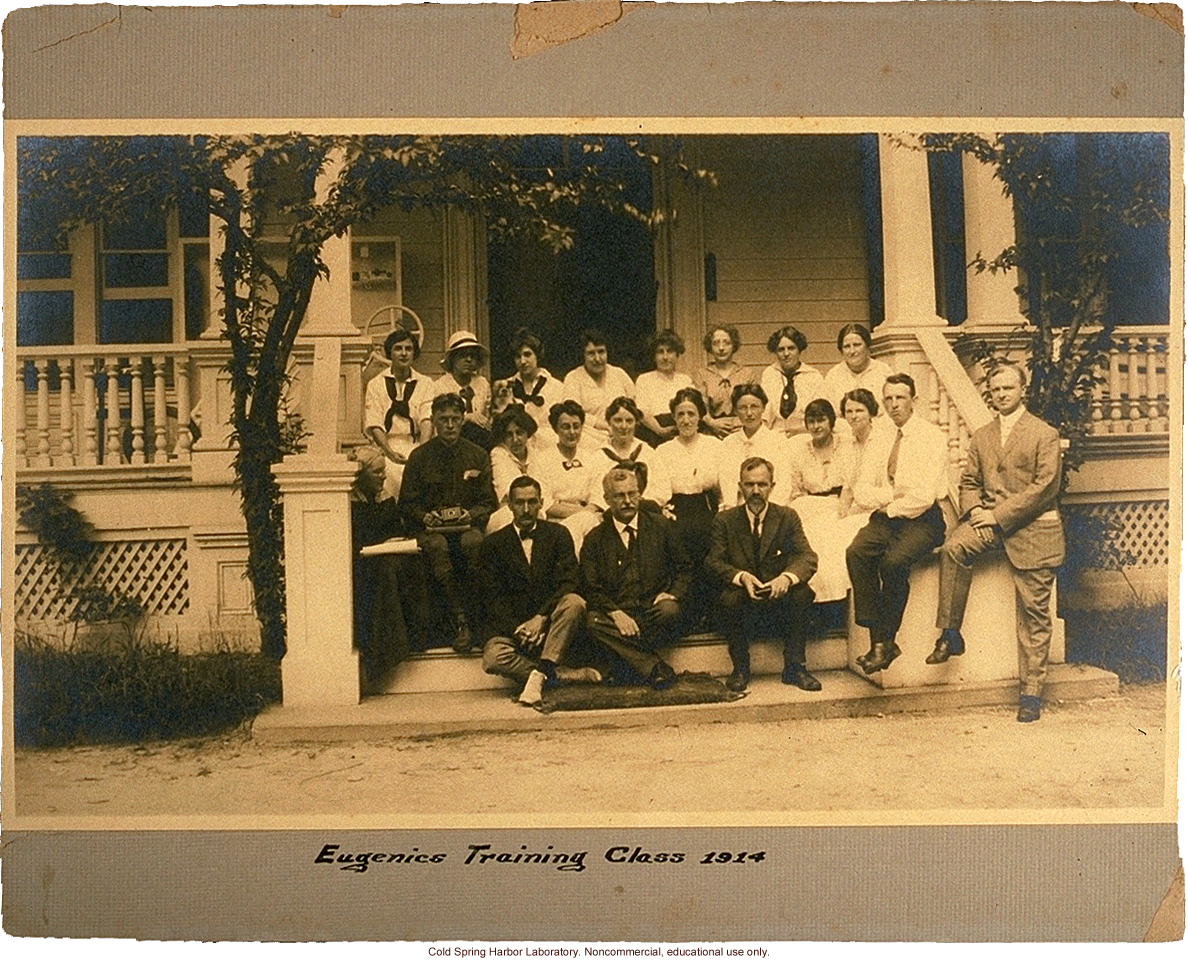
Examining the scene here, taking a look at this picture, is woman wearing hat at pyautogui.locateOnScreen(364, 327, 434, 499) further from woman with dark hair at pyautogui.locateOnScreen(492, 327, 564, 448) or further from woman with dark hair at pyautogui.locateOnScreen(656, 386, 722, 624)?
woman with dark hair at pyautogui.locateOnScreen(656, 386, 722, 624)

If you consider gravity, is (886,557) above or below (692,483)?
below

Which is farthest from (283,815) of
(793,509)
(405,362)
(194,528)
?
(793,509)

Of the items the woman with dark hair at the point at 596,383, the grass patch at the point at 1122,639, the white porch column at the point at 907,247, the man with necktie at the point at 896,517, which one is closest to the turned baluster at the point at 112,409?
the woman with dark hair at the point at 596,383

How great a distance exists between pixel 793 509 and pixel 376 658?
1569mm

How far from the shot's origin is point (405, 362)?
4.43 m

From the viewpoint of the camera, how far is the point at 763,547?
4.48 metres

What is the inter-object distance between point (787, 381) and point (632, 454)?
0.61 meters

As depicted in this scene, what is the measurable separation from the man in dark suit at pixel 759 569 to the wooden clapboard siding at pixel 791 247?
514 millimetres

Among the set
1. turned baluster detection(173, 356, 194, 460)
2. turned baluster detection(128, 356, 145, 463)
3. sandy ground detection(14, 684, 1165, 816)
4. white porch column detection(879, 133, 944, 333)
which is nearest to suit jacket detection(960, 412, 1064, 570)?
white porch column detection(879, 133, 944, 333)

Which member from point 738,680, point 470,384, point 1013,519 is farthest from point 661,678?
point 1013,519

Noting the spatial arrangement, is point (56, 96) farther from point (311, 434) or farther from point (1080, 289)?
point (1080, 289)

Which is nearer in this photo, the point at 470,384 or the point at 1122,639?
the point at 470,384

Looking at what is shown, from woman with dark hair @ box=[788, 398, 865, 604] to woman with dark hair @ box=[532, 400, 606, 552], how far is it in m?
0.73

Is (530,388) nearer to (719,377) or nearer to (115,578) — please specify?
(719,377)
